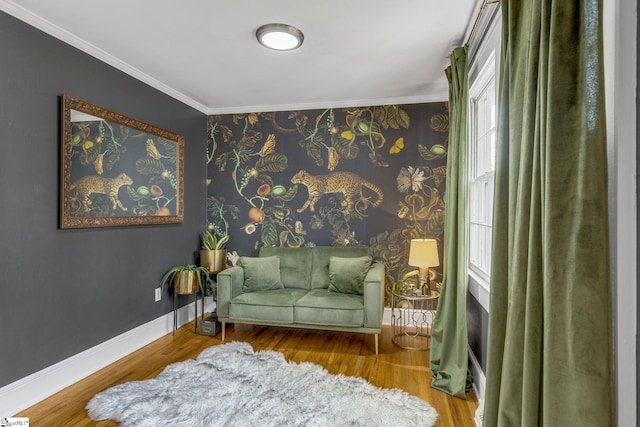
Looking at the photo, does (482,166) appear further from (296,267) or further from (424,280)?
(296,267)

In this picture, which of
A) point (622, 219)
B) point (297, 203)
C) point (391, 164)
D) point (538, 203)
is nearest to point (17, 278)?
point (297, 203)

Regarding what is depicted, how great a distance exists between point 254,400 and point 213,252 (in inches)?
77.3

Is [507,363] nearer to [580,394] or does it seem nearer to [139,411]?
[580,394]

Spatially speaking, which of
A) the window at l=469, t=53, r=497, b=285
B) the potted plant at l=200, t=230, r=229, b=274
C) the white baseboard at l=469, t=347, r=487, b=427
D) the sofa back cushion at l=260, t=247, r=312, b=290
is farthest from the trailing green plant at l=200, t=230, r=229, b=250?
the white baseboard at l=469, t=347, r=487, b=427

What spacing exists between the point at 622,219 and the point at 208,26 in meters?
2.44

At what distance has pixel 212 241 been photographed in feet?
13.6

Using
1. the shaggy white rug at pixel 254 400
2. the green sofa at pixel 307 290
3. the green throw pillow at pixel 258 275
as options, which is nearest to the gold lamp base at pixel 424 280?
the green sofa at pixel 307 290

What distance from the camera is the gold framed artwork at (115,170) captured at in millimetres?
2607

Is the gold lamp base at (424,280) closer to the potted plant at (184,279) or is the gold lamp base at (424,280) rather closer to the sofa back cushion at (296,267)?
the sofa back cushion at (296,267)

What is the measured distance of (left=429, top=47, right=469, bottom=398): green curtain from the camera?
242cm

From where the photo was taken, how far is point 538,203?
1.06 meters

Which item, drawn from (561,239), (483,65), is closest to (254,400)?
(561,239)

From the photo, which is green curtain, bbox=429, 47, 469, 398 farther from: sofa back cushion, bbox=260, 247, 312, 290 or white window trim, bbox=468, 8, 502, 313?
sofa back cushion, bbox=260, 247, 312, 290

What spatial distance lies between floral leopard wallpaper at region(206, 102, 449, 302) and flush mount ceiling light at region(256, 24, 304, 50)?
1534mm
